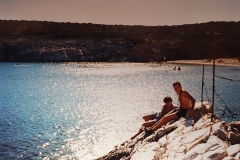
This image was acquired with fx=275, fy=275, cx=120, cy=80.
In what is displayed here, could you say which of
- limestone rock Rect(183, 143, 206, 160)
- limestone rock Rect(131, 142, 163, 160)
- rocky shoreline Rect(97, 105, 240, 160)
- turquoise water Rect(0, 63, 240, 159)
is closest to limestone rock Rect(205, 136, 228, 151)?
rocky shoreline Rect(97, 105, 240, 160)

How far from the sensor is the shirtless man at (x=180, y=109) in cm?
1226

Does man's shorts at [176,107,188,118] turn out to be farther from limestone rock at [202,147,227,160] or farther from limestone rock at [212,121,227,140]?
limestone rock at [202,147,227,160]

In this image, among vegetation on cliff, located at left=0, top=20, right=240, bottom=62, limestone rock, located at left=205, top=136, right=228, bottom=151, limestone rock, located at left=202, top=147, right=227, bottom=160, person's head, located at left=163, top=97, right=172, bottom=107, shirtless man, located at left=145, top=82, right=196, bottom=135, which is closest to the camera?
limestone rock, located at left=202, top=147, right=227, bottom=160

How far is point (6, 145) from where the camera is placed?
19734mm

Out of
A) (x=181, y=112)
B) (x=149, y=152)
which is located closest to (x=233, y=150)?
(x=149, y=152)

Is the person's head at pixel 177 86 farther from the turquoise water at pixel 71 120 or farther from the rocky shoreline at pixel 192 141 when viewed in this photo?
the turquoise water at pixel 71 120

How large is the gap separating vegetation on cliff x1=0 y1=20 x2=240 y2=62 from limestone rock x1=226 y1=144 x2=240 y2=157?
Result: 11107 cm

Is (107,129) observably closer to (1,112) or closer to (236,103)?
(1,112)

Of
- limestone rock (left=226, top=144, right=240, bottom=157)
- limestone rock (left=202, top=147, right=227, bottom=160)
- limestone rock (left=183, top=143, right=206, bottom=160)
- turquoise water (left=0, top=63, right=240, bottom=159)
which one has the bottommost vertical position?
turquoise water (left=0, top=63, right=240, bottom=159)

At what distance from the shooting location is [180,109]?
13117 millimetres

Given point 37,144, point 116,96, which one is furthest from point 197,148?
point 116,96

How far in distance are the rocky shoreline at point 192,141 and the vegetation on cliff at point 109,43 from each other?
107 meters

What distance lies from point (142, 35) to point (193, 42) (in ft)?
98.0

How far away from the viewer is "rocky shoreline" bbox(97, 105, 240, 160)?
840 centimetres
